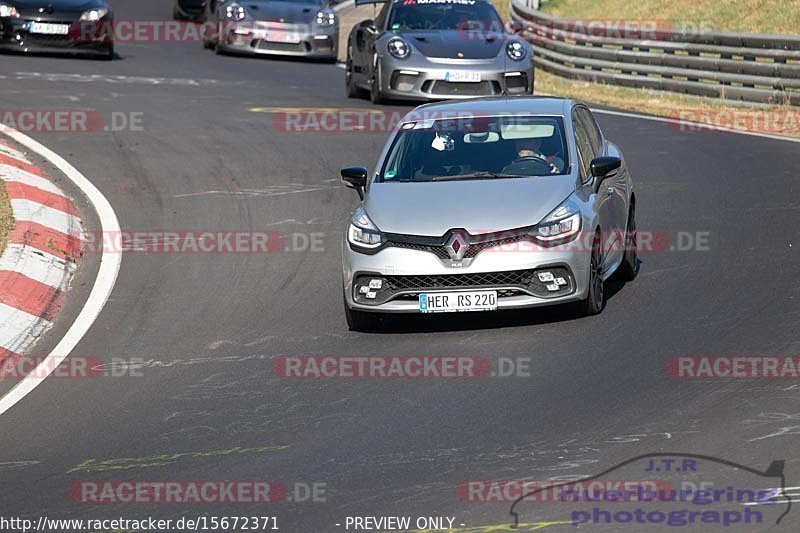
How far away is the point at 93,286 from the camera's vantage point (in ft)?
39.0

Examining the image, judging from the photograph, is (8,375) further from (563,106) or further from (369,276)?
(563,106)

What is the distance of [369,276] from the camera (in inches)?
400

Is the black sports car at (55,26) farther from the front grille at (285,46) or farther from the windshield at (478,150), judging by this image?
the windshield at (478,150)

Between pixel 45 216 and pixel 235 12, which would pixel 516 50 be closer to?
pixel 235 12

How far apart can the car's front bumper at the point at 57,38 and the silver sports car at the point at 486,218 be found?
15209mm

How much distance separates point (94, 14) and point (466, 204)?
54.7 feet

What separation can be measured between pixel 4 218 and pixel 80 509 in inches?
261

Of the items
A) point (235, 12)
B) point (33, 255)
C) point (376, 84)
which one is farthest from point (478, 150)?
point (235, 12)

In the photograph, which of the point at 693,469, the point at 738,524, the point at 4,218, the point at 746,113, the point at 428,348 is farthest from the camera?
the point at 746,113

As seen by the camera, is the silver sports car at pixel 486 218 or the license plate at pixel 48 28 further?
the license plate at pixel 48 28

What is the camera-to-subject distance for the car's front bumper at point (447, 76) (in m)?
20.4

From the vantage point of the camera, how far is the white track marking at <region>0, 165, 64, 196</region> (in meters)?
14.6

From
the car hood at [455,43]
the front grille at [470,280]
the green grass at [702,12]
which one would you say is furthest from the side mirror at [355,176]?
the green grass at [702,12]

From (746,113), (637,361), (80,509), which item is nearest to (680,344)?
(637,361)
